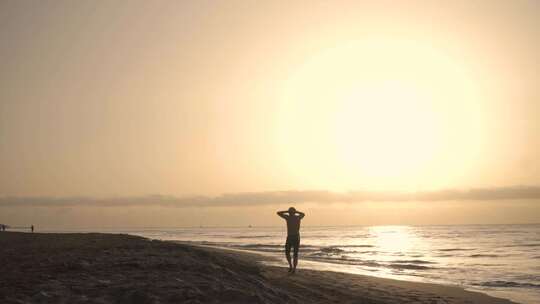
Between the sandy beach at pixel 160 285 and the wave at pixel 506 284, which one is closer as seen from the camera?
the sandy beach at pixel 160 285

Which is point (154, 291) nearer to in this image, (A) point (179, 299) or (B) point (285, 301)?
(A) point (179, 299)

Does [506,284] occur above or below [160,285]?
below

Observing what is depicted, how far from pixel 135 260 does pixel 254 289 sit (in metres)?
3.83

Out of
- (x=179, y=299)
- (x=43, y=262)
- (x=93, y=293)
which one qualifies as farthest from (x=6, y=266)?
(x=179, y=299)

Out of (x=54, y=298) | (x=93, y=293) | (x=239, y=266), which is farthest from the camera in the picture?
(x=239, y=266)

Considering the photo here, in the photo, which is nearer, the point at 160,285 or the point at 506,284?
the point at 160,285

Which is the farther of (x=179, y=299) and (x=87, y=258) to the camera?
(x=87, y=258)

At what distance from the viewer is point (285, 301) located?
9.66 metres

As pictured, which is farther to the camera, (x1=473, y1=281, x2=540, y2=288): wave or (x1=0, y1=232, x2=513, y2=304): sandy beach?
(x1=473, y1=281, x2=540, y2=288): wave

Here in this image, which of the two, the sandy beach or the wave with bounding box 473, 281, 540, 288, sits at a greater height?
the sandy beach

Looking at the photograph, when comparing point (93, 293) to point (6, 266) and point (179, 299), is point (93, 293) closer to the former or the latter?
point (179, 299)

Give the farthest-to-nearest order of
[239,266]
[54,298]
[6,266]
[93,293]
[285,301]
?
[239,266]
[6,266]
[285,301]
[93,293]
[54,298]

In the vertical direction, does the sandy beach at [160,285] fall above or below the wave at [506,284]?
above

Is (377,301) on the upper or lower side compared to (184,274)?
lower
